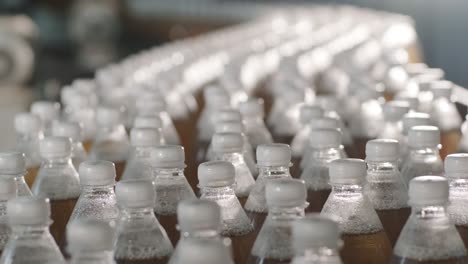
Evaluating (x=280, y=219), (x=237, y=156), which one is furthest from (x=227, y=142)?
(x=280, y=219)

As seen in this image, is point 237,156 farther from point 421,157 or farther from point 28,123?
point 28,123

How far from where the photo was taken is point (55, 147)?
4.74 feet

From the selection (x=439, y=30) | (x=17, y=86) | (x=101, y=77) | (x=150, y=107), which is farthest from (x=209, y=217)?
(x=439, y=30)

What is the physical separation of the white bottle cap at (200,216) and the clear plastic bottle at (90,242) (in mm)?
69

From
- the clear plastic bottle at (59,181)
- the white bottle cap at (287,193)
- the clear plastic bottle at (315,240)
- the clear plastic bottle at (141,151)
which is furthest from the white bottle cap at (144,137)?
the clear plastic bottle at (315,240)

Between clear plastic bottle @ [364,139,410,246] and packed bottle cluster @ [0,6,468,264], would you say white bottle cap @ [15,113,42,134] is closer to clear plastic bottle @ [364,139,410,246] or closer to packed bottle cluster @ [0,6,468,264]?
packed bottle cluster @ [0,6,468,264]

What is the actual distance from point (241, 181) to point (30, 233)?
0.48 m

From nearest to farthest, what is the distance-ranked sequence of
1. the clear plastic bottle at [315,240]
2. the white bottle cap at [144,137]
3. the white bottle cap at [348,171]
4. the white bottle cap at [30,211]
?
the clear plastic bottle at [315,240] < the white bottle cap at [30,211] < the white bottle cap at [348,171] < the white bottle cap at [144,137]

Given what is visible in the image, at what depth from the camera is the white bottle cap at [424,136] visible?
142cm

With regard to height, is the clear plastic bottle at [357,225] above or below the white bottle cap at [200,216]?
below

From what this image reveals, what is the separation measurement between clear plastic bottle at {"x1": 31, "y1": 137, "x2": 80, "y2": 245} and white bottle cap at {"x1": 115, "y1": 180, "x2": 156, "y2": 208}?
0.38 metres

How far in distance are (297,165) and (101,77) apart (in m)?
1.11

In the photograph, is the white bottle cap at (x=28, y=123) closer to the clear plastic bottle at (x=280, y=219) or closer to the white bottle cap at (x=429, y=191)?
the clear plastic bottle at (x=280, y=219)

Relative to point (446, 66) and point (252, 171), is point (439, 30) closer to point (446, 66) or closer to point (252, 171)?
point (446, 66)
